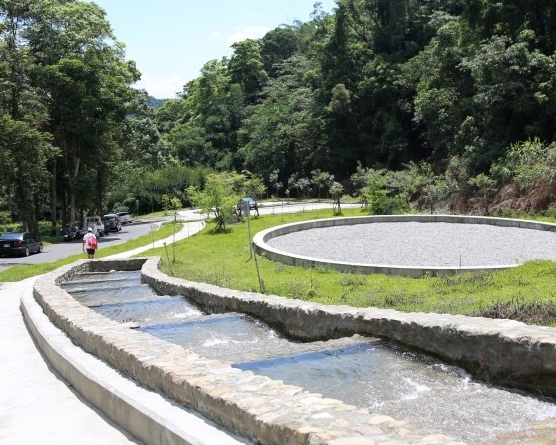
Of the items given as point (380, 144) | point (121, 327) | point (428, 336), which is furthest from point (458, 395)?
point (380, 144)

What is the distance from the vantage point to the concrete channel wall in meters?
4.23

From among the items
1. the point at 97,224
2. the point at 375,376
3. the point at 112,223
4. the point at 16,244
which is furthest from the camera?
the point at 112,223

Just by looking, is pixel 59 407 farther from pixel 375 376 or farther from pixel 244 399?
pixel 375 376

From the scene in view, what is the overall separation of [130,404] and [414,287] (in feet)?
29.4

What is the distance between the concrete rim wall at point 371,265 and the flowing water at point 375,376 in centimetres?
542

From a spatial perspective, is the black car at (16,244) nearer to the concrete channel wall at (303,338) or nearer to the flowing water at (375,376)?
the concrete channel wall at (303,338)

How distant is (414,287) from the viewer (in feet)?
44.1

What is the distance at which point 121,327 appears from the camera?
324 inches

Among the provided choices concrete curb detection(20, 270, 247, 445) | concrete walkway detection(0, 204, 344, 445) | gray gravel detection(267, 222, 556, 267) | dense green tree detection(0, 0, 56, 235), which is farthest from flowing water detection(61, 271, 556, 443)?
dense green tree detection(0, 0, 56, 235)

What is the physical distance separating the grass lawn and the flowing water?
1.94 metres


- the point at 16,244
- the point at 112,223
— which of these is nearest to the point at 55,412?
the point at 16,244

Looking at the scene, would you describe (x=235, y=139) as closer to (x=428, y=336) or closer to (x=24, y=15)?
(x=24, y=15)

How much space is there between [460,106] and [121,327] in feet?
134

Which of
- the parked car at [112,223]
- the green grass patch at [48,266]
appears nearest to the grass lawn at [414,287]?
the green grass patch at [48,266]
